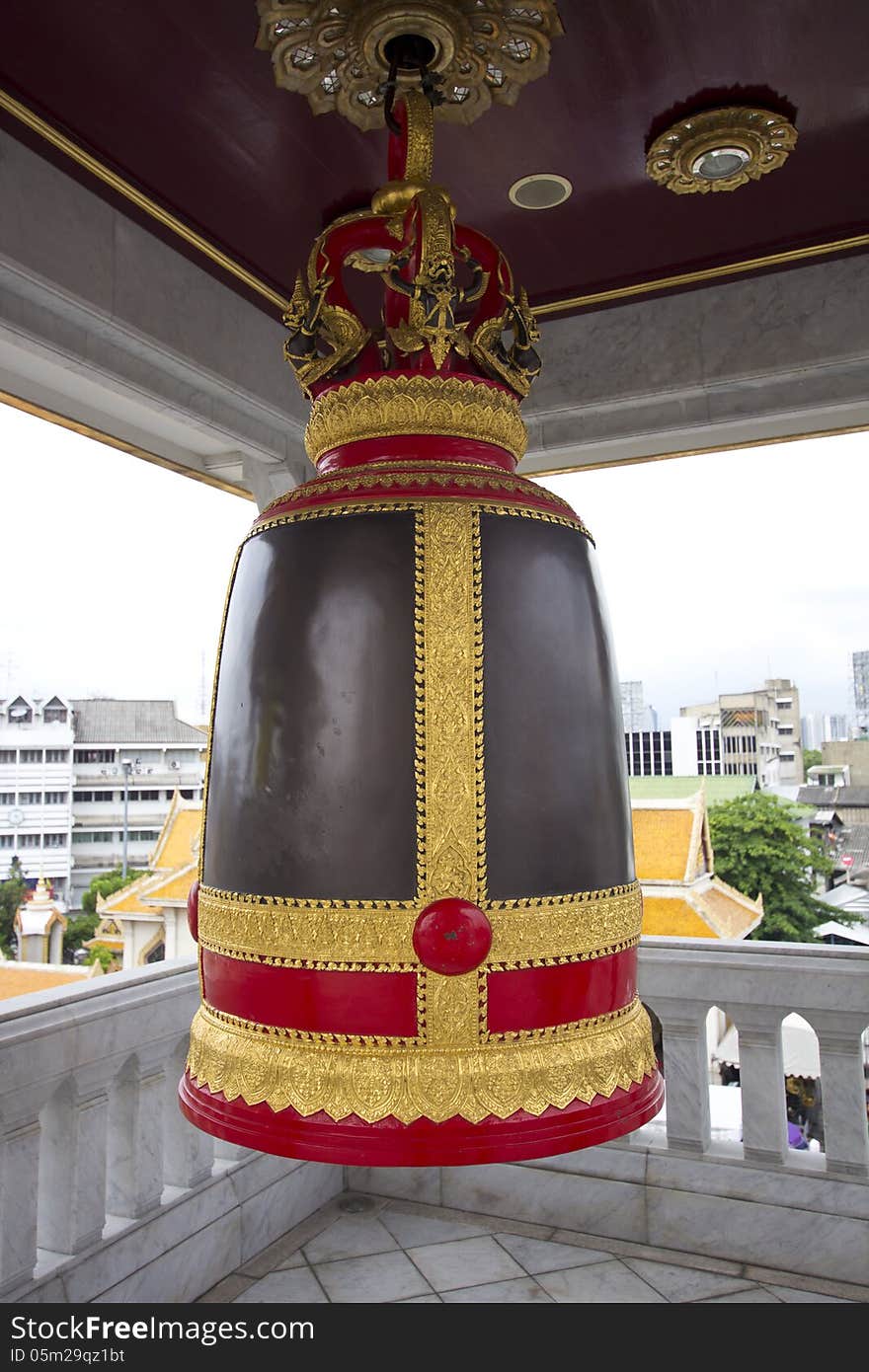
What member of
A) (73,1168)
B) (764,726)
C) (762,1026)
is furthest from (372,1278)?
(764,726)

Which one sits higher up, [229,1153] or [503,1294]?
[229,1153]

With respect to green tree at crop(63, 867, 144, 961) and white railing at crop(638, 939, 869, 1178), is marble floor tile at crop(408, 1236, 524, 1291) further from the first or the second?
green tree at crop(63, 867, 144, 961)

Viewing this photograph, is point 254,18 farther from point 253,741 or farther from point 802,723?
point 802,723

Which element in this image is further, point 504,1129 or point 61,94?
point 61,94

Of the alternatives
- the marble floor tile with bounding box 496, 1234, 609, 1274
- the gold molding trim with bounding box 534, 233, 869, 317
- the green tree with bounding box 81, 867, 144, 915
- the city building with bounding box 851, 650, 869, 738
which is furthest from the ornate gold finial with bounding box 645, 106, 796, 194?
the marble floor tile with bounding box 496, 1234, 609, 1274

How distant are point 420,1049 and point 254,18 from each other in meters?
1.58

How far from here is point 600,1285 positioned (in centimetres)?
272

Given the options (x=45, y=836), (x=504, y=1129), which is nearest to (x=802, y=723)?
(x=45, y=836)

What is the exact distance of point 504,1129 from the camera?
2.85 feet

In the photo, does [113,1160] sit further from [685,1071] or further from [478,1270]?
[685,1071]

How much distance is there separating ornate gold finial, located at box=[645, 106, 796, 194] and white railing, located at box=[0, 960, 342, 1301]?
233 centimetres

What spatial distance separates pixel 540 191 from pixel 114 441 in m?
1.45

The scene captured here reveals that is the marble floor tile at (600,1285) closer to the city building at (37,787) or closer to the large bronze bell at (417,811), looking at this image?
the city building at (37,787)

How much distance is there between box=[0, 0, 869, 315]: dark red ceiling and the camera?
5.24ft
